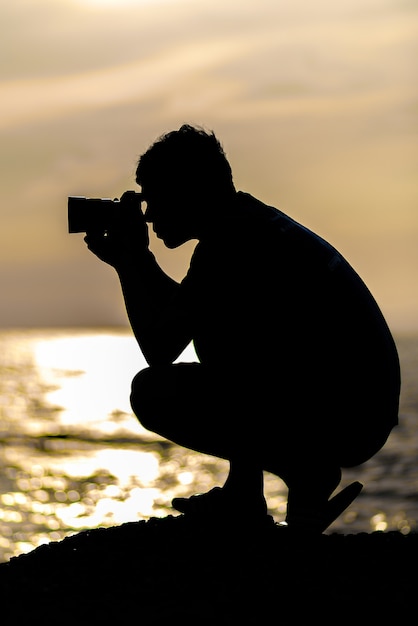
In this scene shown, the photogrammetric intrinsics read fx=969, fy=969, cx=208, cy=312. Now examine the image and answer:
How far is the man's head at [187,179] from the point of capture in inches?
178

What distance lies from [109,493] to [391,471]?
1859 centimetres

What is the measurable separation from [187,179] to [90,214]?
0.70m

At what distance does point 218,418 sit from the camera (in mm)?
4633

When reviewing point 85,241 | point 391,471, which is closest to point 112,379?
point 391,471

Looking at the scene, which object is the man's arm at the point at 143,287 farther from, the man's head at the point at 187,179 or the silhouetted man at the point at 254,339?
the man's head at the point at 187,179

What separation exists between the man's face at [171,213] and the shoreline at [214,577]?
148 cm

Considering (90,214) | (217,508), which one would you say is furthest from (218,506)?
(90,214)

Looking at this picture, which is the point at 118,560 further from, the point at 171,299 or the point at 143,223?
the point at 143,223

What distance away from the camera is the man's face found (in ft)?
14.9

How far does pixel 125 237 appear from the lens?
4.84 metres

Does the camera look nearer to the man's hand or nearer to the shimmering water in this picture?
the man's hand

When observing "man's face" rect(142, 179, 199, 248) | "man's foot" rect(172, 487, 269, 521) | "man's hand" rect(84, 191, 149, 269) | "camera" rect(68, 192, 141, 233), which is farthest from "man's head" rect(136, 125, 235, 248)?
"man's foot" rect(172, 487, 269, 521)

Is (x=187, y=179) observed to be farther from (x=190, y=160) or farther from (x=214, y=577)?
(x=214, y=577)

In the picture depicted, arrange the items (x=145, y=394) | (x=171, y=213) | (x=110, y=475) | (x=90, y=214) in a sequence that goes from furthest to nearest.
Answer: (x=110, y=475)
(x=90, y=214)
(x=145, y=394)
(x=171, y=213)
